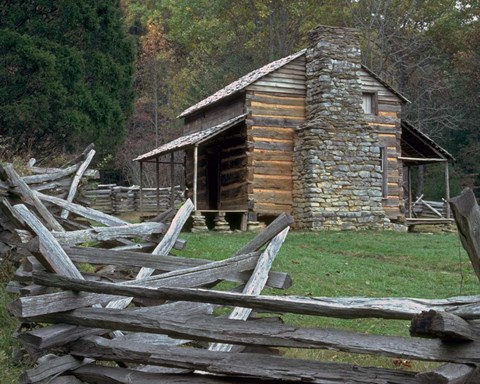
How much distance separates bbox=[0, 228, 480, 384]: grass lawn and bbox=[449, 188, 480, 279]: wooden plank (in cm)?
308

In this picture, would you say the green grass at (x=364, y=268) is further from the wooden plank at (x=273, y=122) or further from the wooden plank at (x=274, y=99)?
the wooden plank at (x=274, y=99)

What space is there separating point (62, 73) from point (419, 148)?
13191 mm

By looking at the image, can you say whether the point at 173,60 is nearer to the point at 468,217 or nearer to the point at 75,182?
→ the point at 75,182

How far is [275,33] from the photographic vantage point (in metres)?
42.8

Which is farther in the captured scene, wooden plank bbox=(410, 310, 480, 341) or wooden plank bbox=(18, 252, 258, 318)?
wooden plank bbox=(18, 252, 258, 318)

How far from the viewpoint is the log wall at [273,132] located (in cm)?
2233

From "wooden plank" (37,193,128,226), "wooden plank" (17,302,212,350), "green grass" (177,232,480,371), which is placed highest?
"wooden plank" (37,193,128,226)

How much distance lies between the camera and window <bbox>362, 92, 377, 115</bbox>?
2423 centimetres

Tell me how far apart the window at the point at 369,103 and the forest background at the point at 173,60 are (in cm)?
761

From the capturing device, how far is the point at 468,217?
397cm

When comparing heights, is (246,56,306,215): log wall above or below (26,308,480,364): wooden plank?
above

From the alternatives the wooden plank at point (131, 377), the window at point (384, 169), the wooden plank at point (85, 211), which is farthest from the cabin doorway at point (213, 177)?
the wooden plank at point (131, 377)

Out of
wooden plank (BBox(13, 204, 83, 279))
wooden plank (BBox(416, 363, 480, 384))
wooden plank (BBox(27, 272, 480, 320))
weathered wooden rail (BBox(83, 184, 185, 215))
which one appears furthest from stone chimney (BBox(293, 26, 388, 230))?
wooden plank (BBox(416, 363, 480, 384))

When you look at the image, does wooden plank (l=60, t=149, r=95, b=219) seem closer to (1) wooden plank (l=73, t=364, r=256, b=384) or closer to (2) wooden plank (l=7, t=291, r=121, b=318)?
(2) wooden plank (l=7, t=291, r=121, b=318)
